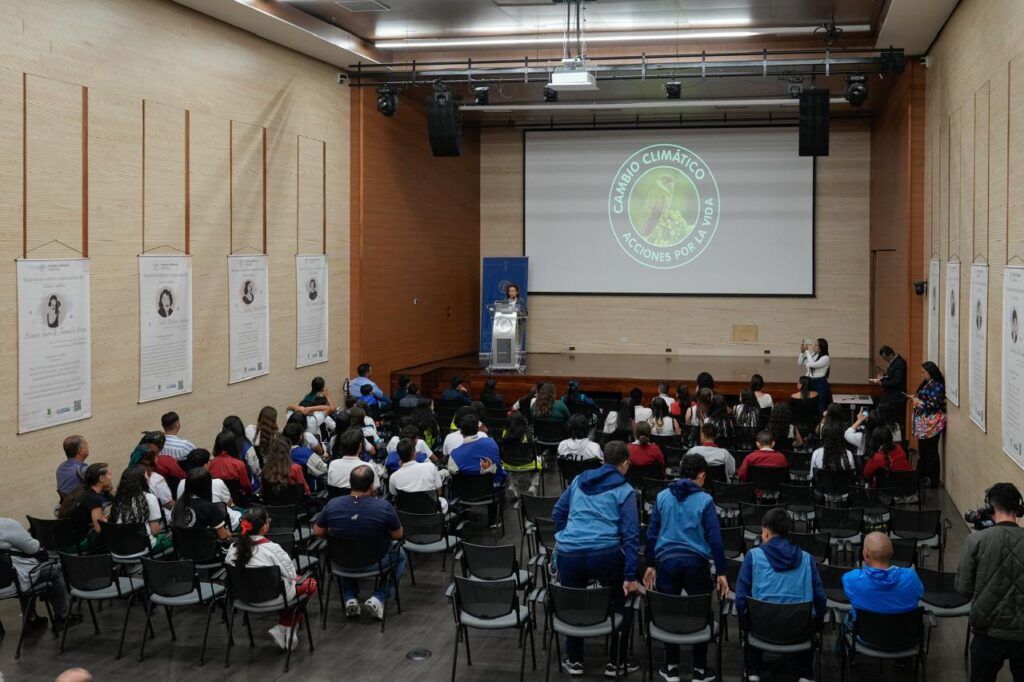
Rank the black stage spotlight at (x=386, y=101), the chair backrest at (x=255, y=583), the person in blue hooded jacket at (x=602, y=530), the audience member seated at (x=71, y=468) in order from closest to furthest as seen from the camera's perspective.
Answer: the person in blue hooded jacket at (x=602, y=530) < the chair backrest at (x=255, y=583) < the audience member seated at (x=71, y=468) < the black stage spotlight at (x=386, y=101)

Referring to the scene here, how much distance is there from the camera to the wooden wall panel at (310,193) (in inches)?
545

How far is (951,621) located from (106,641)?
591 centimetres

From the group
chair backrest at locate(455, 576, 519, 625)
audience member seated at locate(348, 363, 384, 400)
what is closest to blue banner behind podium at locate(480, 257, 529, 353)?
audience member seated at locate(348, 363, 384, 400)

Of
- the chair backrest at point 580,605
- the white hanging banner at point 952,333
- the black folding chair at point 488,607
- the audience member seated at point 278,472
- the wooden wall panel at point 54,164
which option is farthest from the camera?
the white hanging banner at point 952,333

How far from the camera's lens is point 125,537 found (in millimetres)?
7043

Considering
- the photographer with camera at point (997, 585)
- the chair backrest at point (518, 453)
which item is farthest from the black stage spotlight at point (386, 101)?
the photographer with camera at point (997, 585)

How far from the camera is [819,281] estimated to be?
1903 cm

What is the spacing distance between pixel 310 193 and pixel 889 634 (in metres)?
10.5

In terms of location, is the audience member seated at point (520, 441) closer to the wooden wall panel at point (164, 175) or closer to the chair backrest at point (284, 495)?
the chair backrest at point (284, 495)

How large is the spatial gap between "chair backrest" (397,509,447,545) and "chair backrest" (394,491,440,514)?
150 millimetres

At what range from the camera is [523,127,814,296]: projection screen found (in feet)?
62.3

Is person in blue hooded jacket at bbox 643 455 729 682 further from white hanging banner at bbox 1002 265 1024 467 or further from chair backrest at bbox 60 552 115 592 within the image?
chair backrest at bbox 60 552 115 592

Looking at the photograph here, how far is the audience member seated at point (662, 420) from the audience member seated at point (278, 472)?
4.00m

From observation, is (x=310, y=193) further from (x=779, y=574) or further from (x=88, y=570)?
(x=779, y=574)
